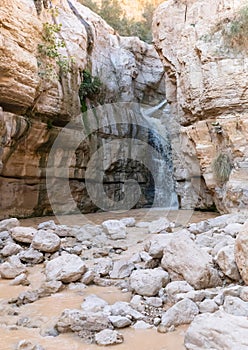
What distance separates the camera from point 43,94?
858cm

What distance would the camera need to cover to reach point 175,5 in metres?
9.60

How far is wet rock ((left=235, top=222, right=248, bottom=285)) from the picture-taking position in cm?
293

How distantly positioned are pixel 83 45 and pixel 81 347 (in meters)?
10.1

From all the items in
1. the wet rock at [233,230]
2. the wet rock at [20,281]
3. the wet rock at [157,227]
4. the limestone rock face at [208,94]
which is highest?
the limestone rock face at [208,94]

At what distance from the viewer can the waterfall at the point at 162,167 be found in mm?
12609

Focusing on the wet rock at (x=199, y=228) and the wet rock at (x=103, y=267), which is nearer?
the wet rock at (x=103, y=267)

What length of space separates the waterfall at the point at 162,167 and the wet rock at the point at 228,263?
886 centimetres

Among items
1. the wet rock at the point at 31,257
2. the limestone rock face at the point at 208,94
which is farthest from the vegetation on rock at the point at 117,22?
the wet rock at the point at 31,257

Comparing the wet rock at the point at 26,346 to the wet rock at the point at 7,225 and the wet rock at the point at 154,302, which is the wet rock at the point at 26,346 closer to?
the wet rock at the point at 154,302

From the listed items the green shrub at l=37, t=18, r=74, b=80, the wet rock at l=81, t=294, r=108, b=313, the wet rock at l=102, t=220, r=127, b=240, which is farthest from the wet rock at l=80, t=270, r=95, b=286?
the green shrub at l=37, t=18, r=74, b=80

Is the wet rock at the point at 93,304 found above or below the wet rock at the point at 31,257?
below

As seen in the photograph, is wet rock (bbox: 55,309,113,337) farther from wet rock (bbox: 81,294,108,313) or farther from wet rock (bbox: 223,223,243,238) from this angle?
wet rock (bbox: 223,223,243,238)

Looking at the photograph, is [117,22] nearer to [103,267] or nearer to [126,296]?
[103,267]

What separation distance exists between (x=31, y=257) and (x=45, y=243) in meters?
0.32
